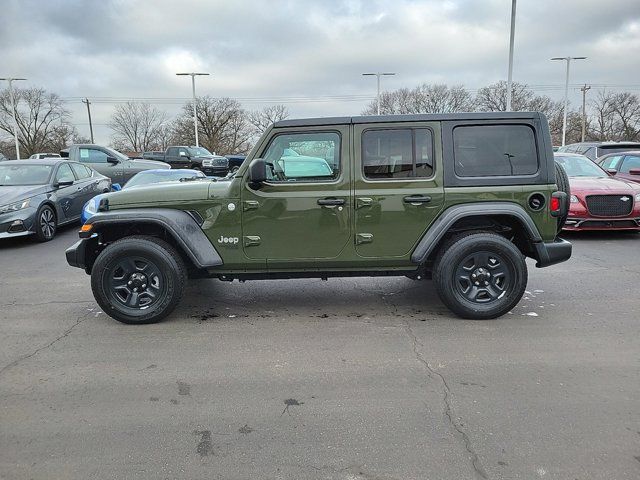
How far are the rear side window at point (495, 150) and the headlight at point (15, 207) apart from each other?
25.7 ft

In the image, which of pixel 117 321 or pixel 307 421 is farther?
pixel 117 321

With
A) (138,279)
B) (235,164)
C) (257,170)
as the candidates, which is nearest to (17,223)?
(235,164)

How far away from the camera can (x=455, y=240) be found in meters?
4.63

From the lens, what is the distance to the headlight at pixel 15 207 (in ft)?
27.8

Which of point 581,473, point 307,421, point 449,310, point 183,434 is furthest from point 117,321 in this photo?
point 581,473

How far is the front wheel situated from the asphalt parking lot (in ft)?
→ 0.59

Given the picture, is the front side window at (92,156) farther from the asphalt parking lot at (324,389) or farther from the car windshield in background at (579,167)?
the car windshield in background at (579,167)

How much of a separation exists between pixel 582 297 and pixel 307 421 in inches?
154

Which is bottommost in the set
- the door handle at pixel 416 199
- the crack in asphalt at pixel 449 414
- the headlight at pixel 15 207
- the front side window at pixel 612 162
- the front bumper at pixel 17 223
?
the crack in asphalt at pixel 449 414

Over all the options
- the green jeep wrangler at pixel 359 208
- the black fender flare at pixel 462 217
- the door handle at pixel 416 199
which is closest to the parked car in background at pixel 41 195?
the green jeep wrangler at pixel 359 208

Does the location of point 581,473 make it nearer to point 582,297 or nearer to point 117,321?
point 582,297

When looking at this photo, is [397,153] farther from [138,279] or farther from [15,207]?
[15,207]

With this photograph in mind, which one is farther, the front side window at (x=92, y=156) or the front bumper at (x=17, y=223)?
the front side window at (x=92, y=156)

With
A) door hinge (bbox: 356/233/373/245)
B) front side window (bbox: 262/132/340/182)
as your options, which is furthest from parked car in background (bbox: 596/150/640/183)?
front side window (bbox: 262/132/340/182)
